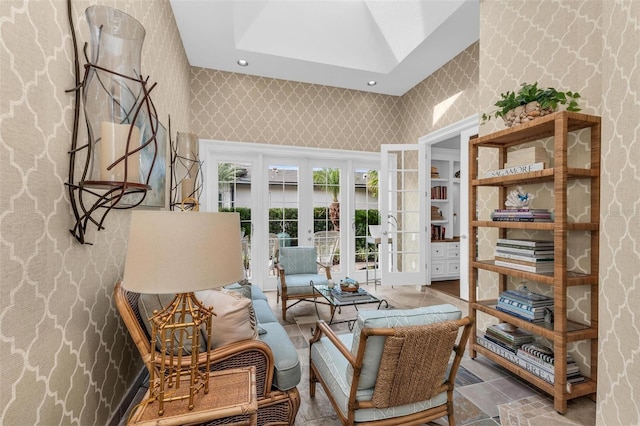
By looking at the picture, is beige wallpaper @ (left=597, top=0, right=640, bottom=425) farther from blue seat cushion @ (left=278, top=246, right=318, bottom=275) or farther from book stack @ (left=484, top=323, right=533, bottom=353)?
blue seat cushion @ (left=278, top=246, right=318, bottom=275)

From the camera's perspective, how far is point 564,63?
88.1 inches

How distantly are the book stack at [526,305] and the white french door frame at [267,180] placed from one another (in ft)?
9.54

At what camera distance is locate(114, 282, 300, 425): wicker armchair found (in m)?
1.38

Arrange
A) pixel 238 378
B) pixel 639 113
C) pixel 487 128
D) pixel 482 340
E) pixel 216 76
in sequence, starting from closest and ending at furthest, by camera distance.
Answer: pixel 238 378, pixel 639 113, pixel 482 340, pixel 487 128, pixel 216 76

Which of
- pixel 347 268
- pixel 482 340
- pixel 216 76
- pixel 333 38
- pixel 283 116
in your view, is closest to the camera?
pixel 482 340

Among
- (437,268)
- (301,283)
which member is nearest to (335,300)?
(301,283)

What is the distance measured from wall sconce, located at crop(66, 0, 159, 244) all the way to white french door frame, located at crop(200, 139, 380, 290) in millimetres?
3105

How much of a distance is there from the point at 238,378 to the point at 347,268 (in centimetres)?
384

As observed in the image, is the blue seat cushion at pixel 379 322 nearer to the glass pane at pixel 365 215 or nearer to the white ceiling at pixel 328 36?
the white ceiling at pixel 328 36

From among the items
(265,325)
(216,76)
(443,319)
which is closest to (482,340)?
(443,319)

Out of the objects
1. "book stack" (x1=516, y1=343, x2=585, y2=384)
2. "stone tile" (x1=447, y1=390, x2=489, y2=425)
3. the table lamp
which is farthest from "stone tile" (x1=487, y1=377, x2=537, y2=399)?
the table lamp

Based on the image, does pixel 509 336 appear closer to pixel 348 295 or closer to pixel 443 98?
pixel 348 295

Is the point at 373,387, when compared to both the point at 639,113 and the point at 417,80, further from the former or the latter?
the point at 417,80

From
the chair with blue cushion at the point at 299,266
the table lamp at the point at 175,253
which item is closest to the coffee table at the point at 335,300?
the chair with blue cushion at the point at 299,266
